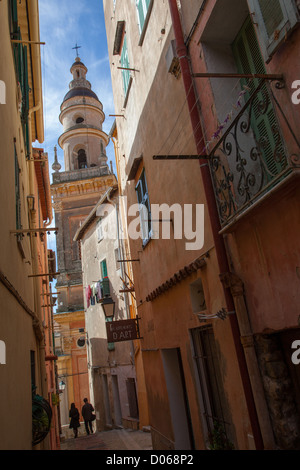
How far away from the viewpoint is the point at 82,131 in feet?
118

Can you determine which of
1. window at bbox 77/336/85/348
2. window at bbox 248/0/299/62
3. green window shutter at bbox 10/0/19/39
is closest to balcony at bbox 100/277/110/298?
window at bbox 77/336/85/348

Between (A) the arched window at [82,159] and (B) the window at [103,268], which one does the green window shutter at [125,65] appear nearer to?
(B) the window at [103,268]

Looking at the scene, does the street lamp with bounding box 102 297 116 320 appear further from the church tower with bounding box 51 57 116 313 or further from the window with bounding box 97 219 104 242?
the church tower with bounding box 51 57 116 313

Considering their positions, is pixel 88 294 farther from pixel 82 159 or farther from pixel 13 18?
pixel 13 18

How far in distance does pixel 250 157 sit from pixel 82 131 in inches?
1314

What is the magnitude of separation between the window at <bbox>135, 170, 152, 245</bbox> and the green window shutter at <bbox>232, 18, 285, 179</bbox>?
14.0 feet

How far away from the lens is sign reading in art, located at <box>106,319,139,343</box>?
10930 mm

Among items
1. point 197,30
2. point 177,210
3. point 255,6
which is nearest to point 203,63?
point 197,30

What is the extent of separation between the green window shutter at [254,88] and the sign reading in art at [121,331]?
7548mm

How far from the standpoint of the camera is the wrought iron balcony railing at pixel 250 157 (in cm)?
389

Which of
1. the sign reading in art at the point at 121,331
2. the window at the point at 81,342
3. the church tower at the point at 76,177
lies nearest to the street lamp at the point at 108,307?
the sign reading in art at the point at 121,331

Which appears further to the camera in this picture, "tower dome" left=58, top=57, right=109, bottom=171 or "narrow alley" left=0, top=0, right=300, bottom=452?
"tower dome" left=58, top=57, right=109, bottom=171

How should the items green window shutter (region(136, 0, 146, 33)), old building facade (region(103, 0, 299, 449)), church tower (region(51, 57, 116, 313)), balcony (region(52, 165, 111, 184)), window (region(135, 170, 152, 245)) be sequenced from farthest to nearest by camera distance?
balcony (region(52, 165, 111, 184)), church tower (region(51, 57, 116, 313)), window (region(135, 170, 152, 245)), green window shutter (region(136, 0, 146, 33)), old building facade (region(103, 0, 299, 449))

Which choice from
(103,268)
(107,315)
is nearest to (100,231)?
(103,268)
